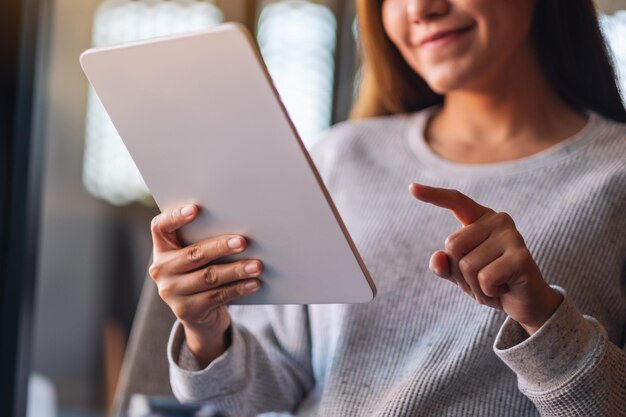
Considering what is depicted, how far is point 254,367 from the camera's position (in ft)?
3.70

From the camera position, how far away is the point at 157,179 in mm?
903

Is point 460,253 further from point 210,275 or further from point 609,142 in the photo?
point 609,142

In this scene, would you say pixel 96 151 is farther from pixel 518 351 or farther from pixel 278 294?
pixel 518 351

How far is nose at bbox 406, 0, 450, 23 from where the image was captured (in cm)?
108

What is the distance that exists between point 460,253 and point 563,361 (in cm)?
17

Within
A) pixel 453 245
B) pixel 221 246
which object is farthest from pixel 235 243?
pixel 453 245

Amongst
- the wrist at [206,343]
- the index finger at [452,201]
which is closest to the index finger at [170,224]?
the wrist at [206,343]

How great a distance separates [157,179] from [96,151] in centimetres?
123

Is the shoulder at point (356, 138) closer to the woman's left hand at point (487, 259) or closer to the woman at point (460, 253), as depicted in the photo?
the woman at point (460, 253)

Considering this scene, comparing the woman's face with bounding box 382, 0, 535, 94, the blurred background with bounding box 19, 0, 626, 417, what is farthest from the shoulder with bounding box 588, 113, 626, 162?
the blurred background with bounding box 19, 0, 626, 417

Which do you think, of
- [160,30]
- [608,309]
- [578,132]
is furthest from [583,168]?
[160,30]

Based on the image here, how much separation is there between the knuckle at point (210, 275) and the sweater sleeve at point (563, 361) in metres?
0.30

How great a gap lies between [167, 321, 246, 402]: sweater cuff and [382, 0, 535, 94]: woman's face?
1.42 ft

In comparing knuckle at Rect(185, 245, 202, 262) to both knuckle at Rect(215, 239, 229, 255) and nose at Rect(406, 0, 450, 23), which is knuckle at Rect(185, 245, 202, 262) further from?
nose at Rect(406, 0, 450, 23)
